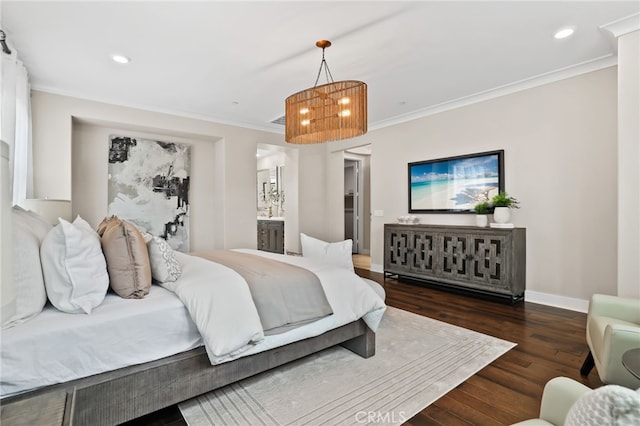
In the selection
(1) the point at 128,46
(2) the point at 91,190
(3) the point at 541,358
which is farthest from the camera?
(2) the point at 91,190

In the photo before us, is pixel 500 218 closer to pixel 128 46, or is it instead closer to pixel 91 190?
pixel 128 46

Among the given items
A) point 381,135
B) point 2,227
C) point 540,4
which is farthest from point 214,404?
point 381,135

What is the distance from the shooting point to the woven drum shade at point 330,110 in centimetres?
272

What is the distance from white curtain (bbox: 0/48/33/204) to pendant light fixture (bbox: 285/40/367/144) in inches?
86.2

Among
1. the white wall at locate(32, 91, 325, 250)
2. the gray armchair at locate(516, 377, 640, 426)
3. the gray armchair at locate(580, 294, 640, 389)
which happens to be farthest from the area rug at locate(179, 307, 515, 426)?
the white wall at locate(32, 91, 325, 250)

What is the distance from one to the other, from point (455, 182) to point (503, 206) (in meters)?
0.81

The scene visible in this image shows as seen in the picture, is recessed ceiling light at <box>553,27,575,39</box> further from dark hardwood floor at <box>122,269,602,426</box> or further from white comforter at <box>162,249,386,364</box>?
white comforter at <box>162,249,386,364</box>

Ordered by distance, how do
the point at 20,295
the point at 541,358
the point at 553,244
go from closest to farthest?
the point at 20,295 → the point at 541,358 → the point at 553,244

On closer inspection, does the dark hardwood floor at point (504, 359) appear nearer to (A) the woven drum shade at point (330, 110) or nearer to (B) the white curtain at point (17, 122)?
(A) the woven drum shade at point (330, 110)

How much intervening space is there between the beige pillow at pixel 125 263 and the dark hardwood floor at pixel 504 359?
0.70 m

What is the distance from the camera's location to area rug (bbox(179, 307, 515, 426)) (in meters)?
1.71

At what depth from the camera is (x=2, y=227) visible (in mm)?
527

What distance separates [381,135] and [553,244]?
9.98ft

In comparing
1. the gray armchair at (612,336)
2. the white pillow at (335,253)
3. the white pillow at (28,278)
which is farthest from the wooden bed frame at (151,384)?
the gray armchair at (612,336)
